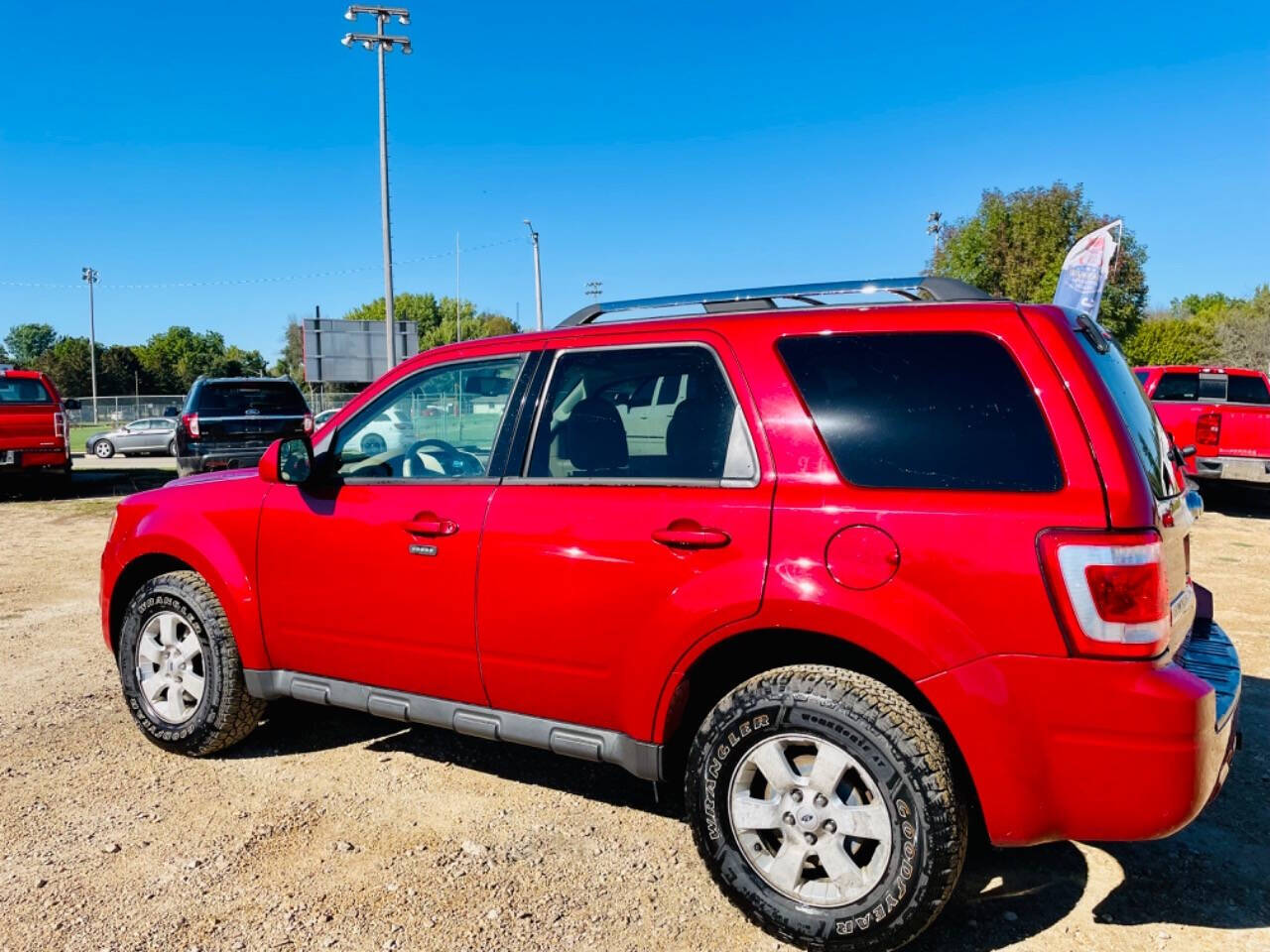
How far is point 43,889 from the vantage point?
3.05 meters

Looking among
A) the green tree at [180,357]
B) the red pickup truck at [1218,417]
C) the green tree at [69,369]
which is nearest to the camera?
the red pickup truck at [1218,417]

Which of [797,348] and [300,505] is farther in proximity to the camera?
[300,505]

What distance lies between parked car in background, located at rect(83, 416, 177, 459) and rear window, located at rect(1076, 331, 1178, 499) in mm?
29367

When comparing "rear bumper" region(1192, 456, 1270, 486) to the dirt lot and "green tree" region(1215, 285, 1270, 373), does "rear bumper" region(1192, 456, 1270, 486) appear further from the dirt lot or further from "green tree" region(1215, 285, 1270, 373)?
"green tree" region(1215, 285, 1270, 373)

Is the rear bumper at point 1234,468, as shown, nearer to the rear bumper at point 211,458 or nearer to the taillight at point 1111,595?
the taillight at point 1111,595

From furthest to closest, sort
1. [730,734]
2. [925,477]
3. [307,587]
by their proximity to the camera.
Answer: [307,587]
[730,734]
[925,477]

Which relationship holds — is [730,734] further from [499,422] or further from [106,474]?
[106,474]

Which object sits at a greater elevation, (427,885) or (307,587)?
(307,587)

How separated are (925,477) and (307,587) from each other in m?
2.43

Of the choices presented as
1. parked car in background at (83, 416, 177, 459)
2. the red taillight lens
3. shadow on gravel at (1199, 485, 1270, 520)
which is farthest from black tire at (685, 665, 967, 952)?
parked car in background at (83, 416, 177, 459)

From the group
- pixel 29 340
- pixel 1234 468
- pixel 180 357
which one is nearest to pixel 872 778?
pixel 1234 468

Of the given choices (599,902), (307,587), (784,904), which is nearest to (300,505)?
(307,587)

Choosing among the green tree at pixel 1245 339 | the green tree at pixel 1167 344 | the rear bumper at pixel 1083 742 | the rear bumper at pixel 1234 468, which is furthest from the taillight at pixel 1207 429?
the green tree at pixel 1245 339

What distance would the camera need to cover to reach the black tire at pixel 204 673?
13.0 ft
